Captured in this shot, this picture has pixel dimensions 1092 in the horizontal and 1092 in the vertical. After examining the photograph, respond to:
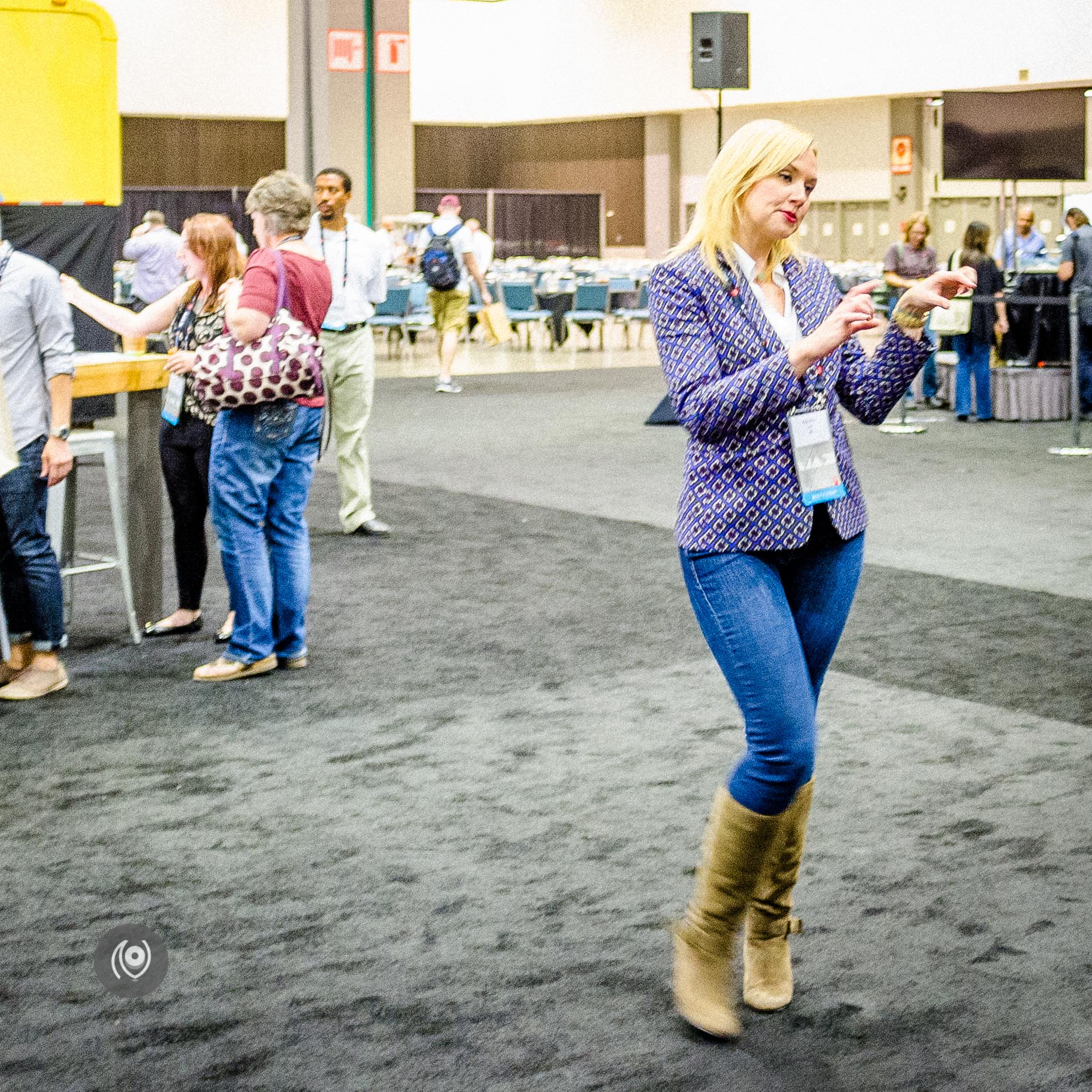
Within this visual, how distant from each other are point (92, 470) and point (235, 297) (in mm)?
5542

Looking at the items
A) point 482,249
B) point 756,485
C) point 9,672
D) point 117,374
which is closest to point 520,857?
point 756,485

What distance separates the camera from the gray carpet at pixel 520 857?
2.72 m

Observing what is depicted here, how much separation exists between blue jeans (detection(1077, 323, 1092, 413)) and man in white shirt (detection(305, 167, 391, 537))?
6631 millimetres

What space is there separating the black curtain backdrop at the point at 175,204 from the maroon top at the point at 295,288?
24.1m

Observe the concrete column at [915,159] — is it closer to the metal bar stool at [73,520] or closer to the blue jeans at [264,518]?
the metal bar stool at [73,520]

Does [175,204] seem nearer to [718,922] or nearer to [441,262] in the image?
[441,262]

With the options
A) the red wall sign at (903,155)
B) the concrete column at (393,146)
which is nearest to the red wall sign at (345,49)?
the concrete column at (393,146)

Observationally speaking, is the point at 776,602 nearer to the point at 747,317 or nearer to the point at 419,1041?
the point at 747,317

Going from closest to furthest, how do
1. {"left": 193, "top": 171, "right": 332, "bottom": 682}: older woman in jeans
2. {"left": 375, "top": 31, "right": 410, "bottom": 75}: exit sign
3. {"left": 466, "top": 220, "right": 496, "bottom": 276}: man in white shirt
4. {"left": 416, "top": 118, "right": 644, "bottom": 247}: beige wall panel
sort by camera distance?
{"left": 193, "top": 171, "right": 332, "bottom": 682}: older woman in jeans → {"left": 466, "top": 220, "right": 496, "bottom": 276}: man in white shirt → {"left": 375, "top": 31, "right": 410, "bottom": 75}: exit sign → {"left": 416, "top": 118, "right": 644, "bottom": 247}: beige wall panel

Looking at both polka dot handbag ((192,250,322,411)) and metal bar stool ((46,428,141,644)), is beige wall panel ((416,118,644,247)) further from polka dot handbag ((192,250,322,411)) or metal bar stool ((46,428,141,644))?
polka dot handbag ((192,250,322,411))

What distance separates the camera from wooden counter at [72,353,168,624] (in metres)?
5.65

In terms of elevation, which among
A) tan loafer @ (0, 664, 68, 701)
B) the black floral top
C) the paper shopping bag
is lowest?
tan loafer @ (0, 664, 68, 701)

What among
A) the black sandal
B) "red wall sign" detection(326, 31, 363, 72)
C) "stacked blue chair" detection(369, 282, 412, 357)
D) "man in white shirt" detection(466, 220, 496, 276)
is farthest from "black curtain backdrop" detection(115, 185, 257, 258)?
the black sandal

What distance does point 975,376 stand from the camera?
12.9m
